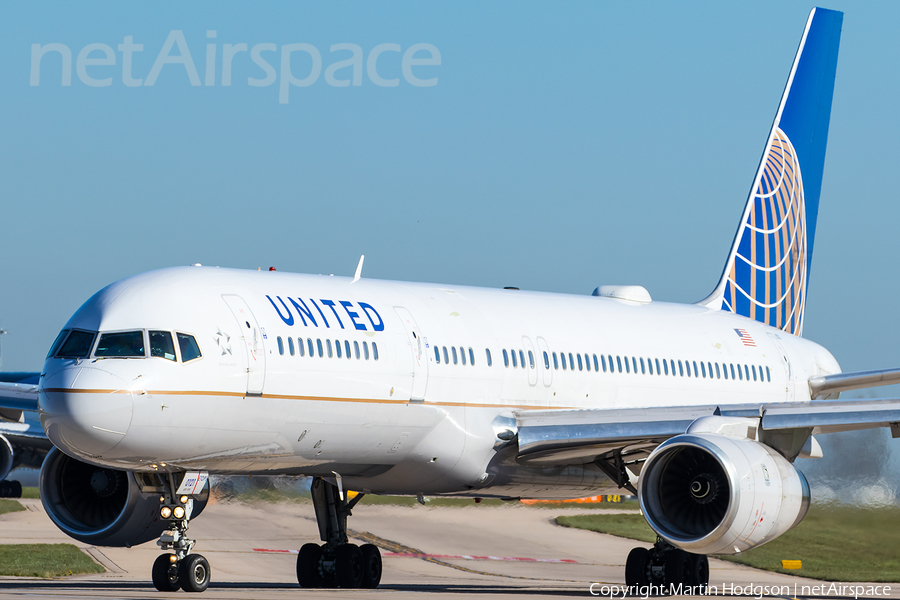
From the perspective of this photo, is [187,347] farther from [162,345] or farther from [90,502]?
[90,502]

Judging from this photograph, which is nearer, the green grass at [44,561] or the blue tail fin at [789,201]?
the green grass at [44,561]

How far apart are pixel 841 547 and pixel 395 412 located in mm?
11087

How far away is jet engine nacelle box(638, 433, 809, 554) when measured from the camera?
16.5 m

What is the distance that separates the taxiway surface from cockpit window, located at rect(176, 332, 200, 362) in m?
2.73

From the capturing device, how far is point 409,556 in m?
28.8

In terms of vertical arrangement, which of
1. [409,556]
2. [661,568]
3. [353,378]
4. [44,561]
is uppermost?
[353,378]

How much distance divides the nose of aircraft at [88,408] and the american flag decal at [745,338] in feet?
A: 43.3

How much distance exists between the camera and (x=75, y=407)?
48.9 feet

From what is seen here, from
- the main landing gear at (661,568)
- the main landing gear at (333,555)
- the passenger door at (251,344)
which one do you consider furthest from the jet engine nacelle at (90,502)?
the main landing gear at (661,568)

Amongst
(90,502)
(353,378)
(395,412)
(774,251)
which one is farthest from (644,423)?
(774,251)

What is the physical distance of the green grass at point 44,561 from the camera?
23.1 meters

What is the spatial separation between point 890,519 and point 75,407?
14181 mm

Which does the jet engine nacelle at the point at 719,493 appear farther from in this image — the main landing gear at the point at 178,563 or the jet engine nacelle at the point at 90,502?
the jet engine nacelle at the point at 90,502

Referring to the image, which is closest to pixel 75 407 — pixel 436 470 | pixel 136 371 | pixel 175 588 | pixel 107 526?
pixel 136 371
